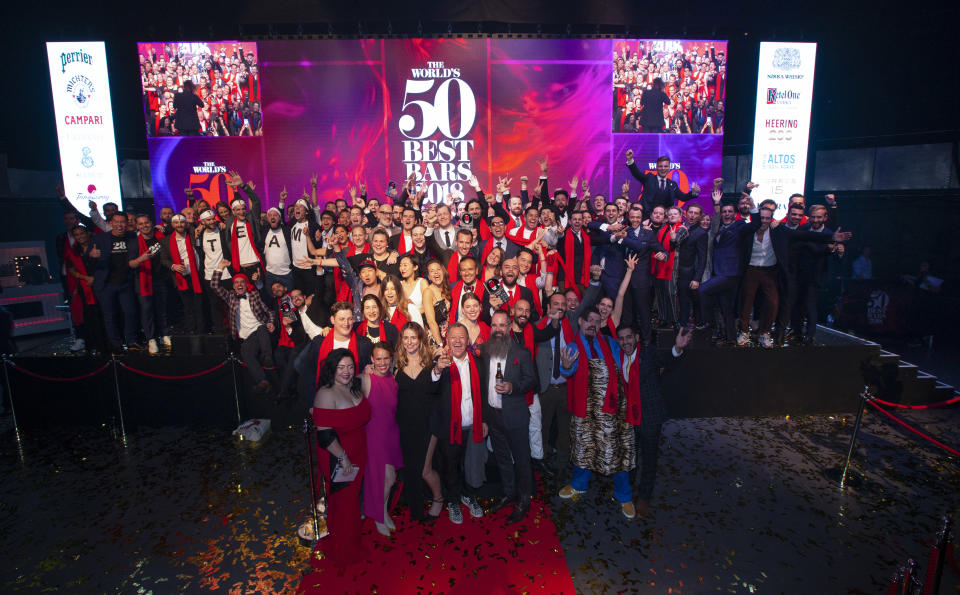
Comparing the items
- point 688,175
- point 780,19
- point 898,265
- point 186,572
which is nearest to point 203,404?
point 186,572

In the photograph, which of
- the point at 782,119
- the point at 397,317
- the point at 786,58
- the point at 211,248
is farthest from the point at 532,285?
the point at 786,58

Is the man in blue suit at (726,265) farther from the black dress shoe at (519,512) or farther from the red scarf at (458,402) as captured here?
the red scarf at (458,402)

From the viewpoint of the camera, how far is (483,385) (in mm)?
3871

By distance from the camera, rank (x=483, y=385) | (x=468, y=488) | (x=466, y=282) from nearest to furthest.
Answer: (x=483, y=385)
(x=468, y=488)
(x=466, y=282)

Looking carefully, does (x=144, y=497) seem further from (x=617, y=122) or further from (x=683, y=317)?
(x=617, y=122)

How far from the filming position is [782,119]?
33.9 feet

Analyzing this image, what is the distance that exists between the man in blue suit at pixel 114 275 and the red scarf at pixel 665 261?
6.99m

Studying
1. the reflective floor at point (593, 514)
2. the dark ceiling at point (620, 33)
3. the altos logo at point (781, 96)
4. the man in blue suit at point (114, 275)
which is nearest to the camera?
the reflective floor at point (593, 514)

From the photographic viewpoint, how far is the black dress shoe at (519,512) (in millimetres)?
3957

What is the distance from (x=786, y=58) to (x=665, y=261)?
7541mm

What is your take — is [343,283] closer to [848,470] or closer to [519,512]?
[519,512]

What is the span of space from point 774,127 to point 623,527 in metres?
10.3

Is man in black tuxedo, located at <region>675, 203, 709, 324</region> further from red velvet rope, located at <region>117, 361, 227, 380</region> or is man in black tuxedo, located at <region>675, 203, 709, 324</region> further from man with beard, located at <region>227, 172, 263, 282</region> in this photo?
red velvet rope, located at <region>117, 361, 227, 380</region>

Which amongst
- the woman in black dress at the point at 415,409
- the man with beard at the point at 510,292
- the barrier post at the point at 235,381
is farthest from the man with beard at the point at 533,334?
the barrier post at the point at 235,381
